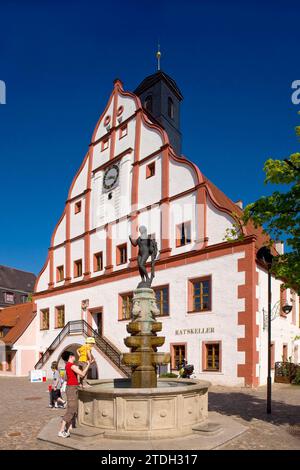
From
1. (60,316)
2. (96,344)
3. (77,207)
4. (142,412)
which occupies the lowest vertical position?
(96,344)

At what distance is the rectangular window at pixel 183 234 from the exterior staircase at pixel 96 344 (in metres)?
7.35

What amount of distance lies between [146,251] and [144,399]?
191 inches

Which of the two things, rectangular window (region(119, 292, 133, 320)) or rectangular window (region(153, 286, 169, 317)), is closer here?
rectangular window (region(153, 286, 169, 317))

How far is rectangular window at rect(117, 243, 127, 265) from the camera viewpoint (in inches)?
1037

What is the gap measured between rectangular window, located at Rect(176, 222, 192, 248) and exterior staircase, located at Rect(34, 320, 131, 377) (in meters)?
7.35

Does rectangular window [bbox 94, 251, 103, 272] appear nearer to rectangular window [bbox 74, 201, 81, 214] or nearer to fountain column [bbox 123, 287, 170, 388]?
rectangular window [bbox 74, 201, 81, 214]

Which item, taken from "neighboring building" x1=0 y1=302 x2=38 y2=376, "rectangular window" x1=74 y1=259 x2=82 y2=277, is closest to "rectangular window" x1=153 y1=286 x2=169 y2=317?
"rectangular window" x1=74 y1=259 x2=82 y2=277

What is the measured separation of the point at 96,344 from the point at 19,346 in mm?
10334

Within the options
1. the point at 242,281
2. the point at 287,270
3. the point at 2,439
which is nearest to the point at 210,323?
the point at 242,281

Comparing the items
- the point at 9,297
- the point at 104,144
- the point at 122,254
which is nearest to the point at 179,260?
the point at 122,254

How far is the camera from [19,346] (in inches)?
1262

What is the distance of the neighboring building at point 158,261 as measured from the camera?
1950 cm

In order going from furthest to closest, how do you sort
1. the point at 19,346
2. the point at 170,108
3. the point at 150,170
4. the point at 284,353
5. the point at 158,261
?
the point at 19,346 → the point at 170,108 → the point at 150,170 → the point at 284,353 → the point at 158,261

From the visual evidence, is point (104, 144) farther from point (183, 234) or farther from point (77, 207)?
point (183, 234)
